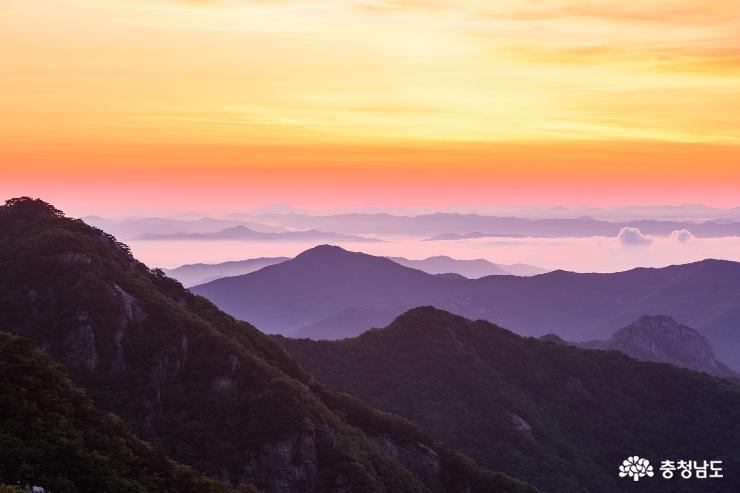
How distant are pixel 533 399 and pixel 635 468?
1010 inches

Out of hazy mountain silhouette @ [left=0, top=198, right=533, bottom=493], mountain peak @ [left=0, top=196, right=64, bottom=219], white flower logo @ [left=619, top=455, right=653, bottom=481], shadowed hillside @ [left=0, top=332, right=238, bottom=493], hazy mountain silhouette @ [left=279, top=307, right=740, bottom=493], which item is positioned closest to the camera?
shadowed hillside @ [left=0, top=332, right=238, bottom=493]

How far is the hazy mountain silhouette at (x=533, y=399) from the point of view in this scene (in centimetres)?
15362

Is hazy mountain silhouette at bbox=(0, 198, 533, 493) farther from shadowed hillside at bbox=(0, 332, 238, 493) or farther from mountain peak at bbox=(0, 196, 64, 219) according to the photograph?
shadowed hillside at bbox=(0, 332, 238, 493)

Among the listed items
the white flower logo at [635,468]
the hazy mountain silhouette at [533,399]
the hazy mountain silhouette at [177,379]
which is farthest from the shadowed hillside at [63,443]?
the white flower logo at [635,468]

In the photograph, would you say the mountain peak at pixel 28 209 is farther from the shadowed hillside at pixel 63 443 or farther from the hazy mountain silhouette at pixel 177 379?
the shadowed hillside at pixel 63 443

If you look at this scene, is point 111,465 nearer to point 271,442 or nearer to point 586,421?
point 271,442

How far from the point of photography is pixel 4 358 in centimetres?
6216

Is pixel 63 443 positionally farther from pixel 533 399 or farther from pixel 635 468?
pixel 533 399

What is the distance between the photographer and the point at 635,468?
521 feet

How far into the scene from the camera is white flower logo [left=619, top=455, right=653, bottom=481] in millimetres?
156750

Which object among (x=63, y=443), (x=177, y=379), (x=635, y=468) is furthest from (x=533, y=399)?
(x=63, y=443)

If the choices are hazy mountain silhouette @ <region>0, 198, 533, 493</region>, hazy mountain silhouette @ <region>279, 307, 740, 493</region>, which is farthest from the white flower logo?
hazy mountain silhouette @ <region>0, 198, 533, 493</region>

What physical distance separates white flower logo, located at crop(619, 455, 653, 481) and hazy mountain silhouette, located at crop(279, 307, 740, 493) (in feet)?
5.09

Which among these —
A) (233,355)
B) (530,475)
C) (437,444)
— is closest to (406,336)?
(530,475)
